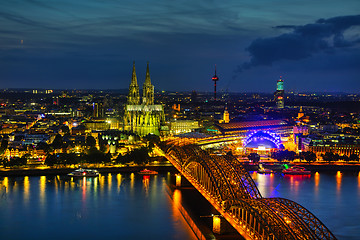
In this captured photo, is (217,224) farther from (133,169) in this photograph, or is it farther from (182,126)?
(182,126)

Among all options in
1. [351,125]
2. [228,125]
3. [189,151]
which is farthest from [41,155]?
[351,125]

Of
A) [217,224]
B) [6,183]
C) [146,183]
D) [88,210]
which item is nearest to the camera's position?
[217,224]

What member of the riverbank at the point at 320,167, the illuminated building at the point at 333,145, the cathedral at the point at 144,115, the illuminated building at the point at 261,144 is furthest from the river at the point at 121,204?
the cathedral at the point at 144,115

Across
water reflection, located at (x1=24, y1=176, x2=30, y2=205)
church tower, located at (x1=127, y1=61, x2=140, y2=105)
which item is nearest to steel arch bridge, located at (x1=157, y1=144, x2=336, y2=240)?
water reflection, located at (x1=24, y1=176, x2=30, y2=205)

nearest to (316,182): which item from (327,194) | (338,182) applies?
(338,182)

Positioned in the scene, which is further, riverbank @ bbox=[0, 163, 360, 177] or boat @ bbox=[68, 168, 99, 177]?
riverbank @ bbox=[0, 163, 360, 177]

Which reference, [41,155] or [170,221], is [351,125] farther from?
[170,221]

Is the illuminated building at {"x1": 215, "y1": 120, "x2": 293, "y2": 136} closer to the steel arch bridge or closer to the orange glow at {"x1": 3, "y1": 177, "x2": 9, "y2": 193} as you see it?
the orange glow at {"x1": 3, "y1": 177, "x2": 9, "y2": 193}
